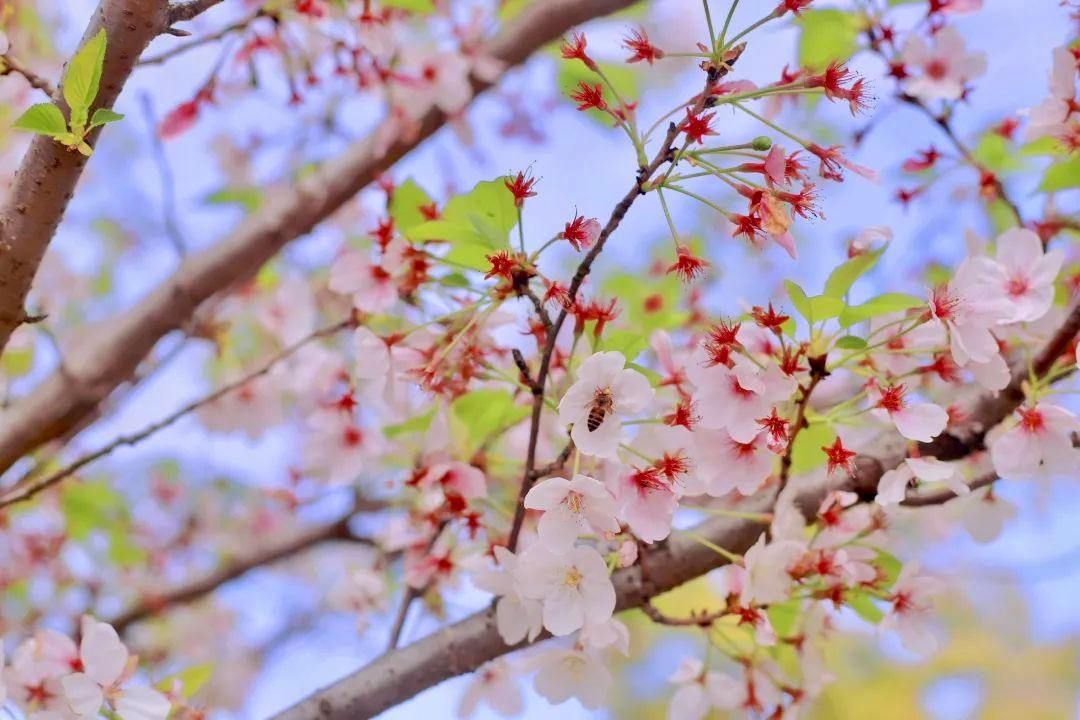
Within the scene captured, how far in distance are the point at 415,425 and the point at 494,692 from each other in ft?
1.14

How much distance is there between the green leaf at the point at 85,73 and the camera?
81 cm

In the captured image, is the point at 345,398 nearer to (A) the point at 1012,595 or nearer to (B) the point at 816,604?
(B) the point at 816,604

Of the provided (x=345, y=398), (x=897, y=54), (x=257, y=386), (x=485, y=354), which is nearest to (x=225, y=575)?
(x=257, y=386)

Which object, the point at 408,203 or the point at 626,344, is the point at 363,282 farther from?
the point at 626,344

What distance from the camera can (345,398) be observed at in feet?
3.89

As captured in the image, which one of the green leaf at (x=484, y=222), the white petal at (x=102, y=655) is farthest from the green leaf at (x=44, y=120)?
the white petal at (x=102, y=655)

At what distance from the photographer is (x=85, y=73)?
2.65ft

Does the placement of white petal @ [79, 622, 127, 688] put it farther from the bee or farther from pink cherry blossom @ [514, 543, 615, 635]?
the bee

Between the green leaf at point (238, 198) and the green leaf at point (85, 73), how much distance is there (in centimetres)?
90

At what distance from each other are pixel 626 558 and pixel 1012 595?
16.7 ft

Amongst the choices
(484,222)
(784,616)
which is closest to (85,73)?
(484,222)

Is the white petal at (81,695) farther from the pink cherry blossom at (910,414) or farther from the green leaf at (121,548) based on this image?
the green leaf at (121,548)

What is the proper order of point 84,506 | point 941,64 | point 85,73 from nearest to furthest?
point 85,73 < point 941,64 < point 84,506

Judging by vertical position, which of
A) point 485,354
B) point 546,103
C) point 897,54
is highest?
point 546,103
